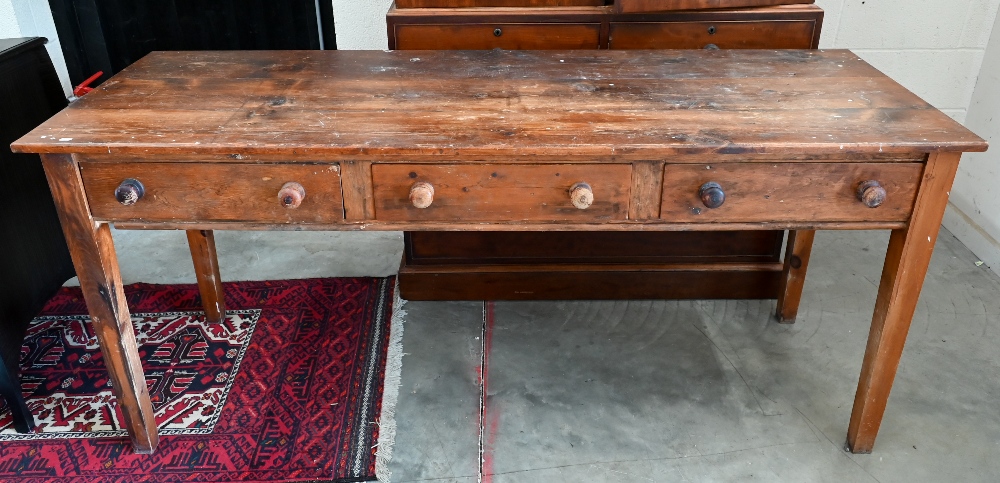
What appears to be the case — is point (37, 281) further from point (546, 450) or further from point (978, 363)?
point (978, 363)

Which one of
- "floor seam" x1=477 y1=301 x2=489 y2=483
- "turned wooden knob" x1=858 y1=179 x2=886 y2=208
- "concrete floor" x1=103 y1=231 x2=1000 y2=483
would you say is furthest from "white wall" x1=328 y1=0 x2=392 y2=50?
"turned wooden knob" x1=858 y1=179 x2=886 y2=208

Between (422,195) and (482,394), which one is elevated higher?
(422,195)

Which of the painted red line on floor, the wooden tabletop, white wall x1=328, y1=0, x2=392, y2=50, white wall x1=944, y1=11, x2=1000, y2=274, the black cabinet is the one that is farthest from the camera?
white wall x1=328, y1=0, x2=392, y2=50

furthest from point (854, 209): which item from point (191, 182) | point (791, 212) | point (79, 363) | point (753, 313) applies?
point (79, 363)

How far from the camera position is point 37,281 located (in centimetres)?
212

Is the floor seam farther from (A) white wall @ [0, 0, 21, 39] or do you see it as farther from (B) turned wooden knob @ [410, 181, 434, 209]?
(A) white wall @ [0, 0, 21, 39]

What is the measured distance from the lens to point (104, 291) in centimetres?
160

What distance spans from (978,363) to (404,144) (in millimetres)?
1770

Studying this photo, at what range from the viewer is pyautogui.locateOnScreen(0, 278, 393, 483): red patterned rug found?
1796 mm

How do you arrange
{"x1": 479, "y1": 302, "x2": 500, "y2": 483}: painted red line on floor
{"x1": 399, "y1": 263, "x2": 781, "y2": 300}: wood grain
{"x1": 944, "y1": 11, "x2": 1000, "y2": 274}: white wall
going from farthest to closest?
{"x1": 944, "y1": 11, "x2": 1000, "y2": 274}: white wall
{"x1": 399, "y1": 263, "x2": 781, "y2": 300}: wood grain
{"x1": 479, "y1": 302, "x2": 500, "y2": 483}: painted red line on floor

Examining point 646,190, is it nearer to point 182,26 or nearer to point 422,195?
point 422,195

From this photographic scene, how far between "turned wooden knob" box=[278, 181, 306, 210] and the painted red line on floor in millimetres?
766

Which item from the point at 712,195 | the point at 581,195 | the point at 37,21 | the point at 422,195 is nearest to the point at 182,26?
the point at 37,21

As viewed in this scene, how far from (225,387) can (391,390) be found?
A: 17.9 inches
